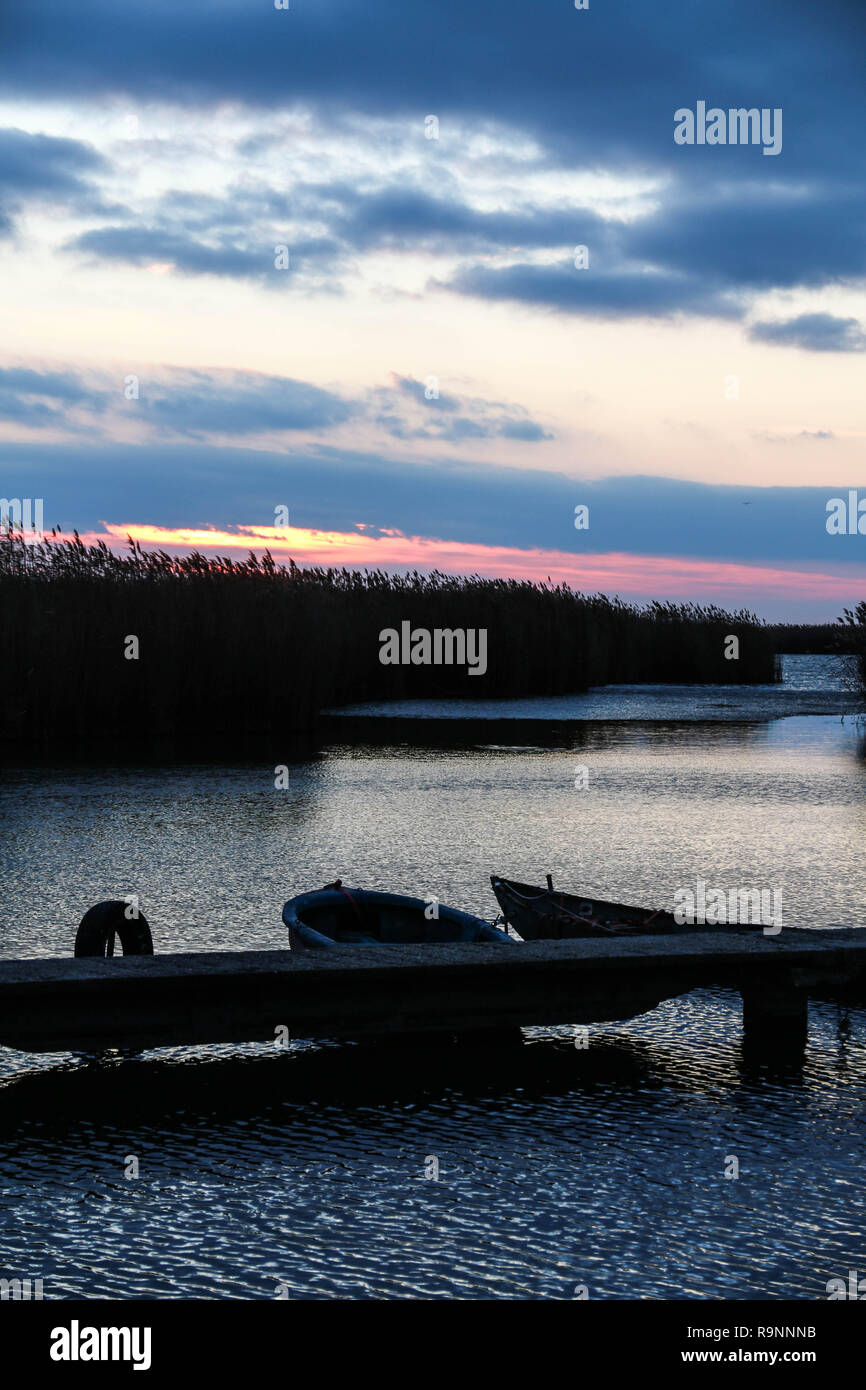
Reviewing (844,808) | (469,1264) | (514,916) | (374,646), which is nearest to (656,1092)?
(469,1264)

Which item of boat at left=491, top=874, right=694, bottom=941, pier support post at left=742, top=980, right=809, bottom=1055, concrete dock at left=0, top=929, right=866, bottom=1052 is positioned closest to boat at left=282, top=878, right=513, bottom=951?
boat at left=491, top=874, right=694, bottom=941

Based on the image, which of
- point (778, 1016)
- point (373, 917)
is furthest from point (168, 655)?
point (778, 1016)

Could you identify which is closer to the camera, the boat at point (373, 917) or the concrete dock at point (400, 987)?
the concrete dock at point (400, 987)

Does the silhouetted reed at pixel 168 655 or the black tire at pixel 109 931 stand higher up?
the silhouetted reed at pixel 168 655

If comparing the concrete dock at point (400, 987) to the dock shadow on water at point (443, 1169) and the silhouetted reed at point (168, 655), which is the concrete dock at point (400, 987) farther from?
the silhouetted reed at point (168, 655)

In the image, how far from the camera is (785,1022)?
23.5ft

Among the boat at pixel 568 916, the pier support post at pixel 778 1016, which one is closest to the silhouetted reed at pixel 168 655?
the boat at pixel 568 916

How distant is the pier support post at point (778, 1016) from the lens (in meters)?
7.12

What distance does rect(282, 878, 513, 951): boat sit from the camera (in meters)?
8.34

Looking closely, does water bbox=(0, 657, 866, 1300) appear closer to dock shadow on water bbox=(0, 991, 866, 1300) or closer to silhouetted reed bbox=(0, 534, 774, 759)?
dock shadow on water bbox=(0, 991, 866, 1300)

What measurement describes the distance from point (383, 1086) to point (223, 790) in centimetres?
1047

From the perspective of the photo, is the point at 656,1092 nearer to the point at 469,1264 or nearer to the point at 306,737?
the point at 469,1264

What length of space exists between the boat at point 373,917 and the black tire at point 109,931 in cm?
88
